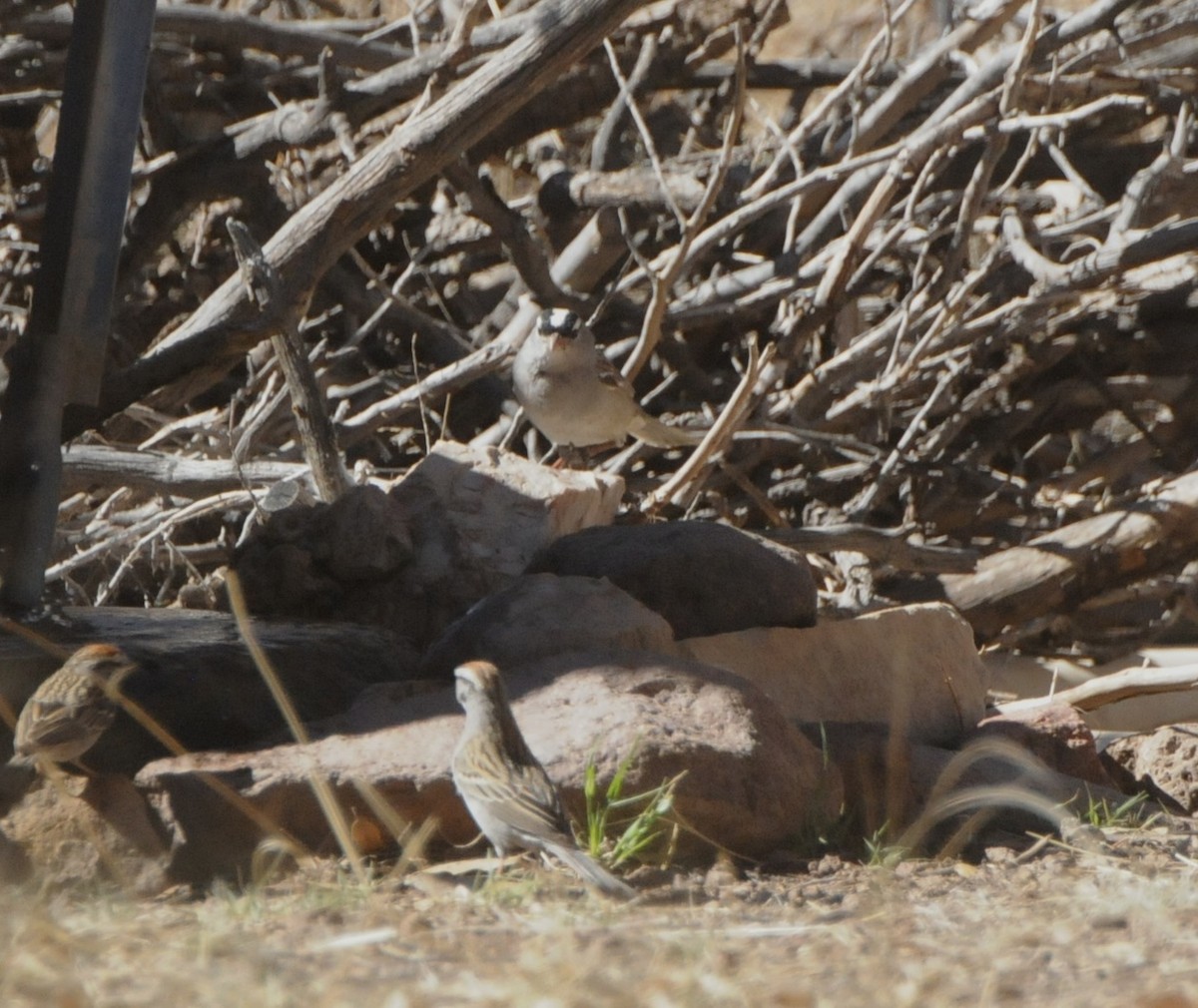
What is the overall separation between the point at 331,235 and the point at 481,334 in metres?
3.63

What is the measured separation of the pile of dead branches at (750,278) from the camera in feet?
24.3

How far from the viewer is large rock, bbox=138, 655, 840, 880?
3.97 meters

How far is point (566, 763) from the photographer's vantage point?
4.04 m

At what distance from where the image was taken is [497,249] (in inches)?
361

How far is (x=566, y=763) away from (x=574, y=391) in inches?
142

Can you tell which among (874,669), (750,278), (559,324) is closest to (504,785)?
(874,669)

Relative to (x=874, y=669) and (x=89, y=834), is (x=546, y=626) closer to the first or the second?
(x=89, y=834)

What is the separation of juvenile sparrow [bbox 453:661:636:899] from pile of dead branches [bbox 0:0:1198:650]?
2.87 m

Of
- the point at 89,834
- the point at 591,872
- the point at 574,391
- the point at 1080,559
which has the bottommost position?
the point at 1080,559

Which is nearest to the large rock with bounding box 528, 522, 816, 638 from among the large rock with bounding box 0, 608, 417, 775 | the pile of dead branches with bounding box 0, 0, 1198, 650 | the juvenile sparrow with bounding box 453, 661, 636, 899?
the large rock with bounding box 0, 608, 417, 775

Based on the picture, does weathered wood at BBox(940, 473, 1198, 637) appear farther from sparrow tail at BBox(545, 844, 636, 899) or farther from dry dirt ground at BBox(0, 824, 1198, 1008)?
sparrow tail at BBox(545, 844, 636, 899)

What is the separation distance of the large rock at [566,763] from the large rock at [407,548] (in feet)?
3.54

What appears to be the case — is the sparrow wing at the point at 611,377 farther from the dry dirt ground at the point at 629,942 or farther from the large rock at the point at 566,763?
the dry dirt ground at the point at 629,942

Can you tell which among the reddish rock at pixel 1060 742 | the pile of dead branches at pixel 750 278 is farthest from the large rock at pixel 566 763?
the pile of dead branches at pixel 750 278
